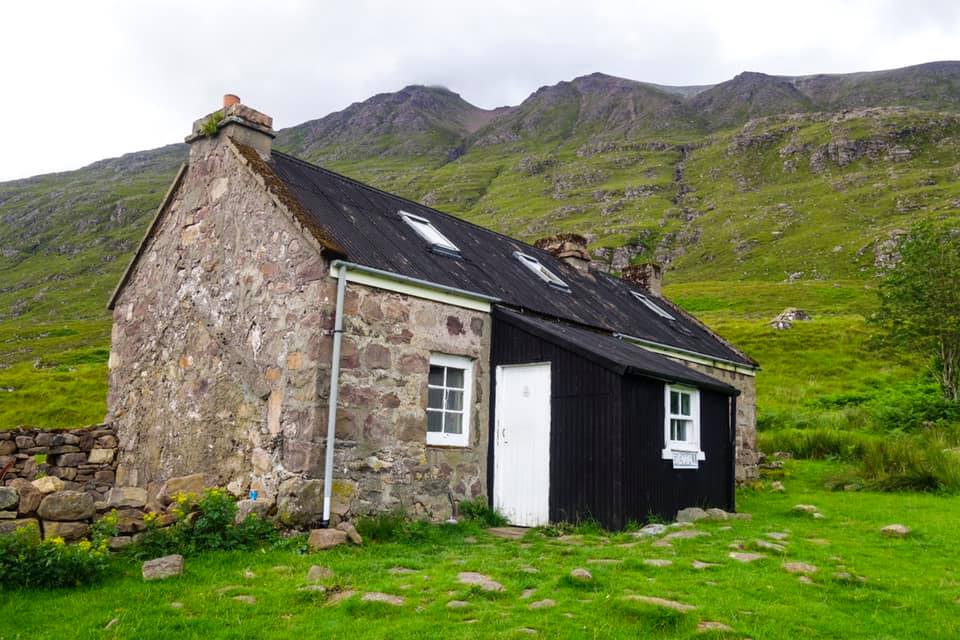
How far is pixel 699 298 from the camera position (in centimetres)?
6881

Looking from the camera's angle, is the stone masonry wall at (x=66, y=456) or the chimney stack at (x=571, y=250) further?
the chimney stack at (x=571, y=250)

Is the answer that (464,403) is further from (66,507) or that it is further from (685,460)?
(66,507)

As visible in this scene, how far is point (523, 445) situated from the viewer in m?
12.4

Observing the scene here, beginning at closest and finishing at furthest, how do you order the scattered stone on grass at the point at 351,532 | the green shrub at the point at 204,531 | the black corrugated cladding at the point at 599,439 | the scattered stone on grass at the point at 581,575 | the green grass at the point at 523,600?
the green grass at the point at 523,600 → the scattered stone on grass at the point at 581,575 → the green shrub at the point at 204,531 → the scattered stone on grass at the point at 351,532 → the black corrugated cladding at the point at 599,439

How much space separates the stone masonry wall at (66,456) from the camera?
488 inches

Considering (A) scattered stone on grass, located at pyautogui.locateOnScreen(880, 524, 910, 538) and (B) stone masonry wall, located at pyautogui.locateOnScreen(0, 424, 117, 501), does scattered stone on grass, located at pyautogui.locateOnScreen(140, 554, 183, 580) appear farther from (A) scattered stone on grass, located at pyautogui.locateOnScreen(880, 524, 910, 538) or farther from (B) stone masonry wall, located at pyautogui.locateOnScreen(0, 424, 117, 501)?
(A) scattered stone on grass, located at pyautogui.locateOnScreen(880, 524, 910, 538)

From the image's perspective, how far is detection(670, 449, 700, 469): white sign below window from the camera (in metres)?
12.7

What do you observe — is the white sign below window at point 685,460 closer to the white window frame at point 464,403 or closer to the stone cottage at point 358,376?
the stone cottage at point 358,376

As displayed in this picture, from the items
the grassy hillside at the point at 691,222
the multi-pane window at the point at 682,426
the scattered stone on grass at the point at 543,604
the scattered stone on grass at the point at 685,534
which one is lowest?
the scattered stone on grass at the point at 543,604

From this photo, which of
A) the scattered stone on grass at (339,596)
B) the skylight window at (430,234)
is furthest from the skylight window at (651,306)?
the scattered stone on grass at (339,596)

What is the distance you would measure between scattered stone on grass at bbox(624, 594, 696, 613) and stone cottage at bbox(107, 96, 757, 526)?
471 cm

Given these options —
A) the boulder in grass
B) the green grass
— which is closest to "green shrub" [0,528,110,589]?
the green grass

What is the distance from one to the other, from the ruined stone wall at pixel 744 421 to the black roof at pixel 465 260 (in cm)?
47

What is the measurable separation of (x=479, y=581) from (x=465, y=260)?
325 inches
